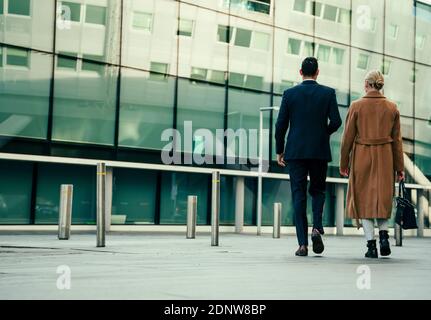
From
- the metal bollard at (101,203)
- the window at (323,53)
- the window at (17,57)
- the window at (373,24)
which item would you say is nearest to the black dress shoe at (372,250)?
the metal bollard at (101,203)

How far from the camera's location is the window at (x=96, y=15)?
68.1 ft

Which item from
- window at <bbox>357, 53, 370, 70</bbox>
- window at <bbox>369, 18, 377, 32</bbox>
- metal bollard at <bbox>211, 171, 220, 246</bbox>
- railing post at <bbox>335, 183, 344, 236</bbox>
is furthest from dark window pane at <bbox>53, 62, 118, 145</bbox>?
window at <bbox>369, 18, 377, 32</bbox>

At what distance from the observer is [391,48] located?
97.5ft

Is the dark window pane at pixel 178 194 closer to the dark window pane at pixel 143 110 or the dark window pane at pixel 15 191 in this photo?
the dark window pane at pixel 143 110

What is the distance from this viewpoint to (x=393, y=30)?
29.8m

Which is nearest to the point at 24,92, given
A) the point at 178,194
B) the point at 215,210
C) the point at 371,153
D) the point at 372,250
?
the point at 178,194

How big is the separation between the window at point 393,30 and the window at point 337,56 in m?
3.20

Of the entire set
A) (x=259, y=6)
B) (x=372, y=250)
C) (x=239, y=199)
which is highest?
(x=259, y=6)

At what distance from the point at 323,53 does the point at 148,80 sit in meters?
8.63

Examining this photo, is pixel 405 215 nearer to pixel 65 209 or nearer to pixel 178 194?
pixel 65 209

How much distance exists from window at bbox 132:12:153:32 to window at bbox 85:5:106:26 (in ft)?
3.63

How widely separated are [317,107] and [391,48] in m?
23.7
